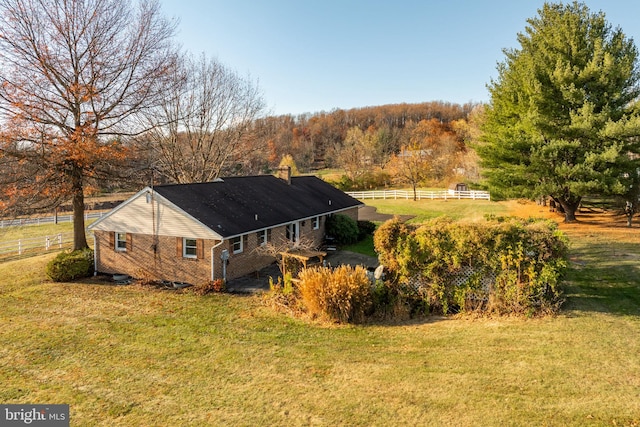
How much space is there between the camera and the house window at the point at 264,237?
756 inches

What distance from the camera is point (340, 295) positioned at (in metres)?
11.9

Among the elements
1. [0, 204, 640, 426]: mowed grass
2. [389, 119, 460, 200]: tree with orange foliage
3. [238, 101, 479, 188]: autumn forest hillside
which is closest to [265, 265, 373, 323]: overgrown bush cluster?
[0, 204, 640, 426]: mowed grass

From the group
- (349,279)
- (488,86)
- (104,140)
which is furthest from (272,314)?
(488,86)

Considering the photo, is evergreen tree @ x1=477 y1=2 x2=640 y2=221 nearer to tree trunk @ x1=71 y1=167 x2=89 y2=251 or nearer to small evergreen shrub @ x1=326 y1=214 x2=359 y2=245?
small evergreen shrub @ x1=326 y1=214 x2=359 y2=245

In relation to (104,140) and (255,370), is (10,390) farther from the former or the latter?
(104,140)

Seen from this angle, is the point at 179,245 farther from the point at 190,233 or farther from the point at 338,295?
the point at 338,295

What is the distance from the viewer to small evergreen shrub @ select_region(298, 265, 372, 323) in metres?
11.9

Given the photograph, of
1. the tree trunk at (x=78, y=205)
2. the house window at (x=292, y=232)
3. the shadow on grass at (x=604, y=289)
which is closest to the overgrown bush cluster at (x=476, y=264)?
the shadow on grass at (x=604, y=289)

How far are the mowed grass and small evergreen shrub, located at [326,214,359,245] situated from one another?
11.6 metres

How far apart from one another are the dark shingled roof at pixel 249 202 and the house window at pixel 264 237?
19.9 inches

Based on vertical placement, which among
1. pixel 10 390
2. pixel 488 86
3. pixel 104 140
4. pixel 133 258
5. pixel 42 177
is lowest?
pixel 10 390

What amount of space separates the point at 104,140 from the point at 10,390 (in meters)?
15.4

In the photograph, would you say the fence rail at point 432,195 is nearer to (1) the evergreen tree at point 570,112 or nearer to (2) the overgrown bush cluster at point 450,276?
(1) the evergreen tree at point 570,112

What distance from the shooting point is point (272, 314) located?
1309cm
